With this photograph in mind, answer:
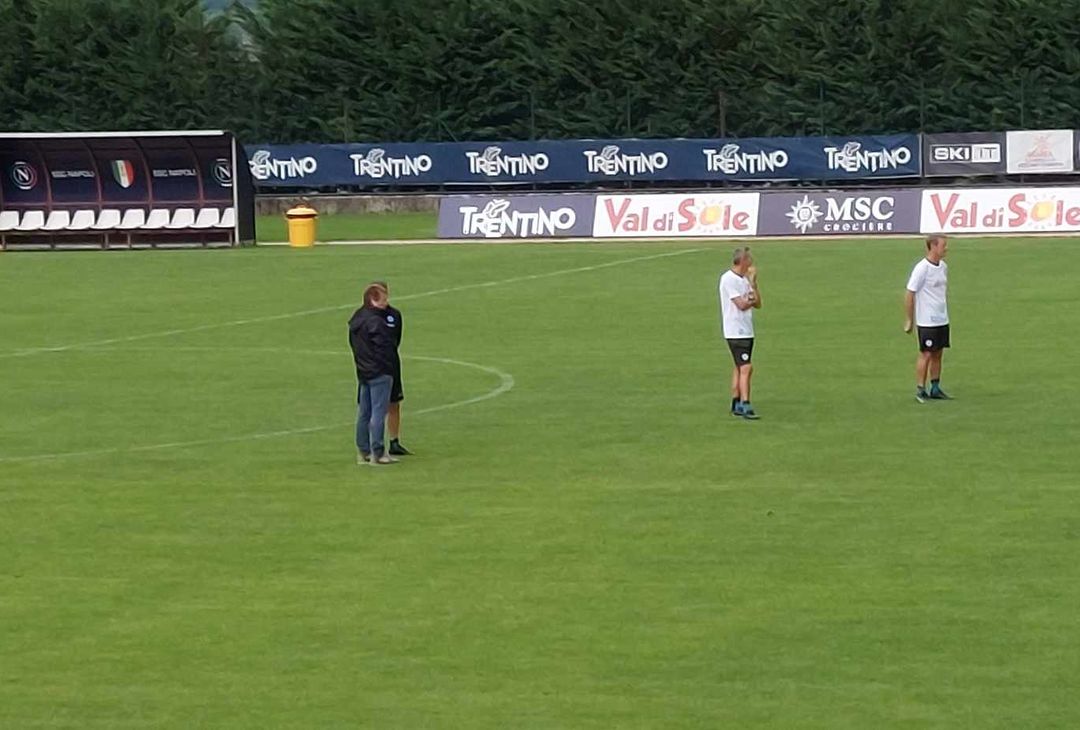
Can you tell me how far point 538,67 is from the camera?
70.1 m

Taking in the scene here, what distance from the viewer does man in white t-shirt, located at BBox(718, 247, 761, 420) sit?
2334 centimetres

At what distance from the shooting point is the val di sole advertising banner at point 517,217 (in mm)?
54781

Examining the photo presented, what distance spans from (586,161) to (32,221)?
16292mm

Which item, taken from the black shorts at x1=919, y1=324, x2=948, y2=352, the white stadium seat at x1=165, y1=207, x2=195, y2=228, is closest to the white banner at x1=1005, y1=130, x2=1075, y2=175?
the white stadium seat at x1=165, y1=207, x2=195, y2=228

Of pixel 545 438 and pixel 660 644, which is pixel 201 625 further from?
pixel 545 438

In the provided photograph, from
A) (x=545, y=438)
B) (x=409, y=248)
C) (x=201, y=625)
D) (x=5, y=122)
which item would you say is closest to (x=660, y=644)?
(x=201, y=625)

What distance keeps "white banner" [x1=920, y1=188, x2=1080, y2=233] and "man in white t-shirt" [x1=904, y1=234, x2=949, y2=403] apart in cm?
2697

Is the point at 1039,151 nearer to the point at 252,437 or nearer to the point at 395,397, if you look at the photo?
the point at 252,437

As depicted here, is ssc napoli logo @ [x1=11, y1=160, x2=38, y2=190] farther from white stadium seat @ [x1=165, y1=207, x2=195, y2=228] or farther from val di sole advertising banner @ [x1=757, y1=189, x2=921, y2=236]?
val di sole advertising banner @ [x1=757, y1=189, x2=921, y2=236]

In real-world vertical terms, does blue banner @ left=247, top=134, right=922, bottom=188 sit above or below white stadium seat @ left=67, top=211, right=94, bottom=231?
above

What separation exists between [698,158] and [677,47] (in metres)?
8.15

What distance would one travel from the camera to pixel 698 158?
2437 inches

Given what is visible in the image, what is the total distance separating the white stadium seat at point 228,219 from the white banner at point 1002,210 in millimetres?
16637

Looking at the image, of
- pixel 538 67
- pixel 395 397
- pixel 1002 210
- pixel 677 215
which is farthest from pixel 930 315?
pixel 538 67
